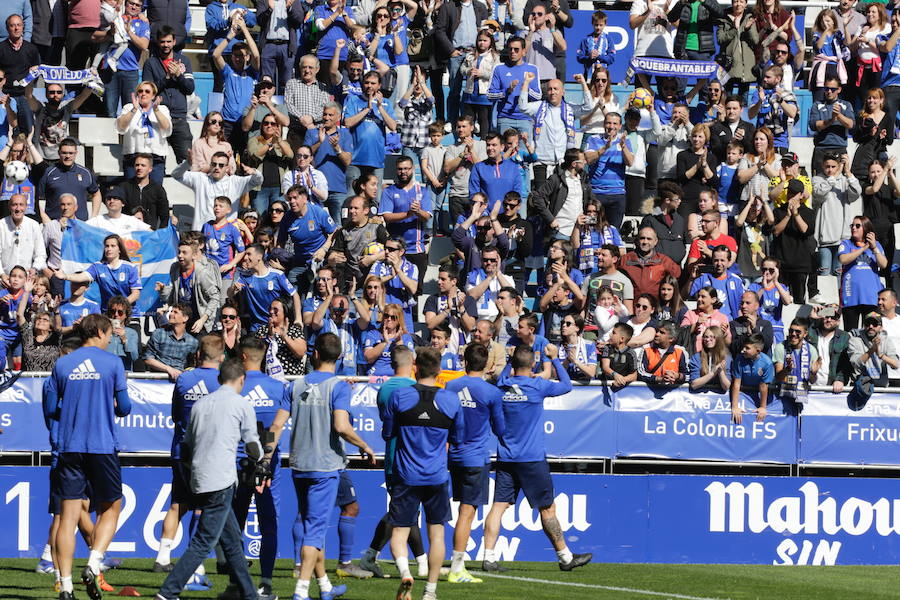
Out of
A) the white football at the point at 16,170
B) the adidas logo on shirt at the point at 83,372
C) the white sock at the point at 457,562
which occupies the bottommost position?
the white sock at the point at 457,562

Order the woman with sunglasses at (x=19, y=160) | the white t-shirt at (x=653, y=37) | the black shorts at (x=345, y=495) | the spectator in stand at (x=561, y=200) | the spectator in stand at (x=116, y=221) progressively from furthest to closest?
1. the white t-shirt at (x=653, y=37)
2. the spectator in stand at (x=561, y=200)
3. the woman with sunglasses at (x=19, y=160)
4. the spectator in stand at (x=116, y=221)
5. the black shorts at (x=345, y=495)

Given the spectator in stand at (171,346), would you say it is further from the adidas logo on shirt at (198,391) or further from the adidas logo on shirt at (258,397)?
the adidas logo on shirt at (258,397)

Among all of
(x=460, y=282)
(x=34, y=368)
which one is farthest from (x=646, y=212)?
(x=34, y=368)

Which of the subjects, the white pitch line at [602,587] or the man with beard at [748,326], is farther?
the man with beard at [748,326]

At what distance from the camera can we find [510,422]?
14500mm

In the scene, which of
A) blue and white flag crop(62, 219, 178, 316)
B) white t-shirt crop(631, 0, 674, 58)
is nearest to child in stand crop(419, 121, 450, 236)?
blue and white flag crop(62, 219, 178, 316)

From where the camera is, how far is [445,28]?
22.4 metres

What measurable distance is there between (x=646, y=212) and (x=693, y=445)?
188 inches

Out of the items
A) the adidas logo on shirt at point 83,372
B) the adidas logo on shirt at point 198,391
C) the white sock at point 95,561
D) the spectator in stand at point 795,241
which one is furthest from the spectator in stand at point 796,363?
the adidas logo on shirt at point 83,372

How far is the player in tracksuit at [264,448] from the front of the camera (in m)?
12.1

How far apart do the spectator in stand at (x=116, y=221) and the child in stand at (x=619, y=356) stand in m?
5.77

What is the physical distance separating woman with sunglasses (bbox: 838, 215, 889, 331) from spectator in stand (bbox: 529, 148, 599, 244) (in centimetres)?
353

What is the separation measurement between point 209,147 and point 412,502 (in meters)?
9.18

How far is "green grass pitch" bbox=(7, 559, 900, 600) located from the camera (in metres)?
13.0
